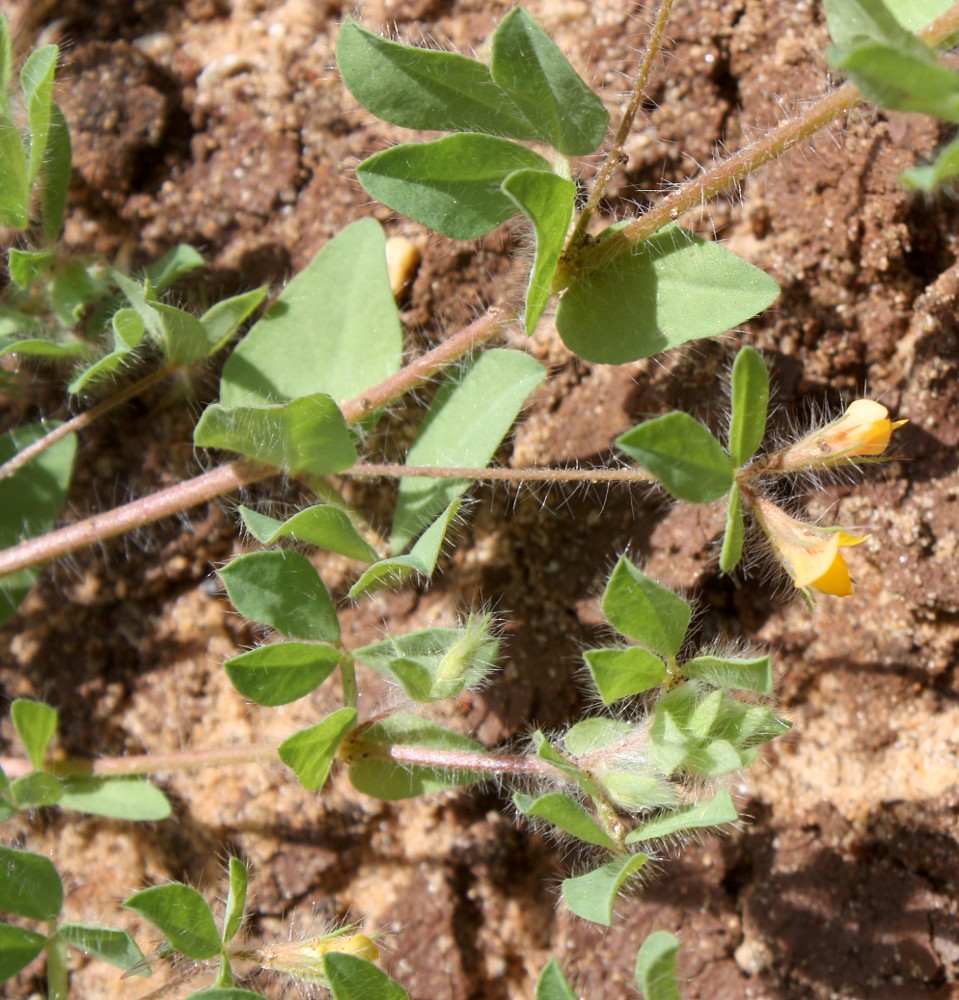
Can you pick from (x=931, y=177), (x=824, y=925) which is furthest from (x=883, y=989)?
(x=931, y=177)

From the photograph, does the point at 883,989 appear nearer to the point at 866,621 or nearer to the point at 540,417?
the point at 866,621

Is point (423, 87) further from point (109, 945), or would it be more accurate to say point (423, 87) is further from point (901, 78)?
point (109, 945)

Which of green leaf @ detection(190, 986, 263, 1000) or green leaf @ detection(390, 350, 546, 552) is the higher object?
green leaf @ detection(390, 350, 546, 552)

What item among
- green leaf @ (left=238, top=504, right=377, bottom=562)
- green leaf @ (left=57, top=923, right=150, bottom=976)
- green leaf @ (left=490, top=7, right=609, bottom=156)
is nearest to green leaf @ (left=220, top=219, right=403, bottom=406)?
green leaf @ (left=238, top=504, right=377, bottom=562)

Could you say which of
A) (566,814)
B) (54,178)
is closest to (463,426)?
(566,814)

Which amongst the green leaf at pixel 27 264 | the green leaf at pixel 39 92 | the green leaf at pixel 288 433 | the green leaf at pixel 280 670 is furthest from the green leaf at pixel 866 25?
the green leaf at pixel 27 264

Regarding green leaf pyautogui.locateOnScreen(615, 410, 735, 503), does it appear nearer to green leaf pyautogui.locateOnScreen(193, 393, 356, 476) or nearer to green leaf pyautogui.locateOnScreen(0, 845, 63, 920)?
green leaf pyautogui.locateOnScreen(193, 393, 356, 476)
